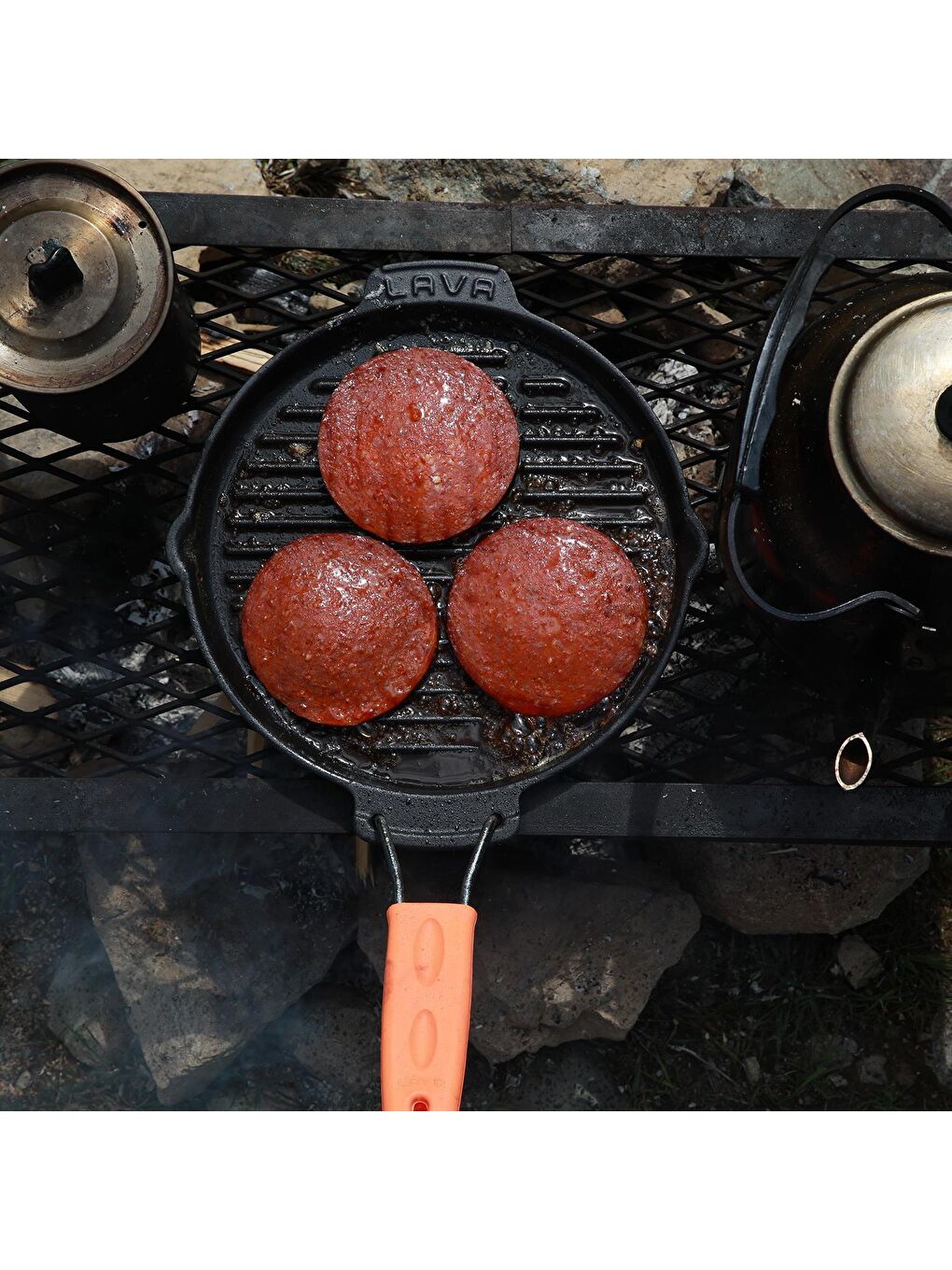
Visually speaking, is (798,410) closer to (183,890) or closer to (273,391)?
(273,391)

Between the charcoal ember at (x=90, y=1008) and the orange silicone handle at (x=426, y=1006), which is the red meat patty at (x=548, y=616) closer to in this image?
the orange silicone handle at (x=426, y=1006)

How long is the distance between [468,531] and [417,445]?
0.65 feet

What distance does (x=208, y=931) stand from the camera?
7.76 feet

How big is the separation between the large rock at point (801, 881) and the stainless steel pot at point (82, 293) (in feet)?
5.54

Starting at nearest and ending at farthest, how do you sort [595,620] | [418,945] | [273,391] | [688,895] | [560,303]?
[418,945] < [595,620] < [273,391] < [560,303] < [688,895]

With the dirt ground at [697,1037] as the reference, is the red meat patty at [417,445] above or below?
above

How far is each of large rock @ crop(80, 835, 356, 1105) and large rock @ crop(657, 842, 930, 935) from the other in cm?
92

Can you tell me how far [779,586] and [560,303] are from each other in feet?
2.76

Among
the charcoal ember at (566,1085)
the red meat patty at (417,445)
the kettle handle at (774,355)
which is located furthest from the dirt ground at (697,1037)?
the kettle handle at (774,355)

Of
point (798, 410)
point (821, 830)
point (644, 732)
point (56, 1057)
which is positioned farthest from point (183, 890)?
point (798, 410)

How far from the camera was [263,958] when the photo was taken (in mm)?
2373

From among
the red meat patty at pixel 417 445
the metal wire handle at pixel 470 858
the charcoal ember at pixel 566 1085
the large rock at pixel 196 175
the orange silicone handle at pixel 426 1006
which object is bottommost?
the charcoal ember at pixel 566 1085

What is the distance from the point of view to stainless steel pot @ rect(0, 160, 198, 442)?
5.78 ft

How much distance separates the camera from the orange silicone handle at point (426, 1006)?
159cm
